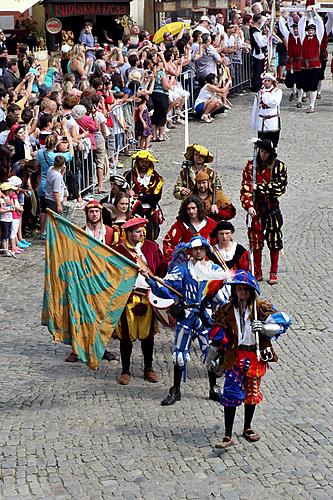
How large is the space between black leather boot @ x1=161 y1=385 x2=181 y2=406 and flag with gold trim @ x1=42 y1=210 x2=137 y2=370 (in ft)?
2.15

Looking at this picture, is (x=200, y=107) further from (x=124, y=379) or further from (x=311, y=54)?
(x=124, y=379)

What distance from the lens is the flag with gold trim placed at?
30.7ft

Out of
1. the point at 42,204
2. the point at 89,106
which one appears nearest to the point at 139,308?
the point at 42,204

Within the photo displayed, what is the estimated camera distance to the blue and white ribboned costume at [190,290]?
914cm

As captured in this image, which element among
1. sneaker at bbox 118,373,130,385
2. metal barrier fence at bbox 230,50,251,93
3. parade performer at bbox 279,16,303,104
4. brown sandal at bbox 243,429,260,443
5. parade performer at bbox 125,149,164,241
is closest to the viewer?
brown sandal at bbox 243,429,260,443

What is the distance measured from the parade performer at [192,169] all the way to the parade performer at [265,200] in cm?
96

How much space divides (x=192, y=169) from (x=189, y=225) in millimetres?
1295

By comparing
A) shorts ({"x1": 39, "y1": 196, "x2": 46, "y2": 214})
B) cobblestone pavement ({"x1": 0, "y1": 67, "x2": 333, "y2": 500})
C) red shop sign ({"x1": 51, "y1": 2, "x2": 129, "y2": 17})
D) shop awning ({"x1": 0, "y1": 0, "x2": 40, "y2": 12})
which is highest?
shop awning ({"x1": 0, "y1": 0, "x2": 40, "y2": 12})

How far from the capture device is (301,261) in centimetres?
1369

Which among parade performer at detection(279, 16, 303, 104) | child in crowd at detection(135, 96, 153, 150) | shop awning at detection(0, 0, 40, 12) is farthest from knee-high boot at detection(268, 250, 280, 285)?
parade performer at detection(279, 16, 303, 104)

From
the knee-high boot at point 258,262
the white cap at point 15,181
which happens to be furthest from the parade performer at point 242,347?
the white cap at point 15,181

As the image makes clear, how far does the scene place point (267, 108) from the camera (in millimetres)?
17750

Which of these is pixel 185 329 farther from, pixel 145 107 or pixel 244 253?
pixel 145 107

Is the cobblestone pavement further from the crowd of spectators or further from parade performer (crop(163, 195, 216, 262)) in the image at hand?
the crowd of spectators
